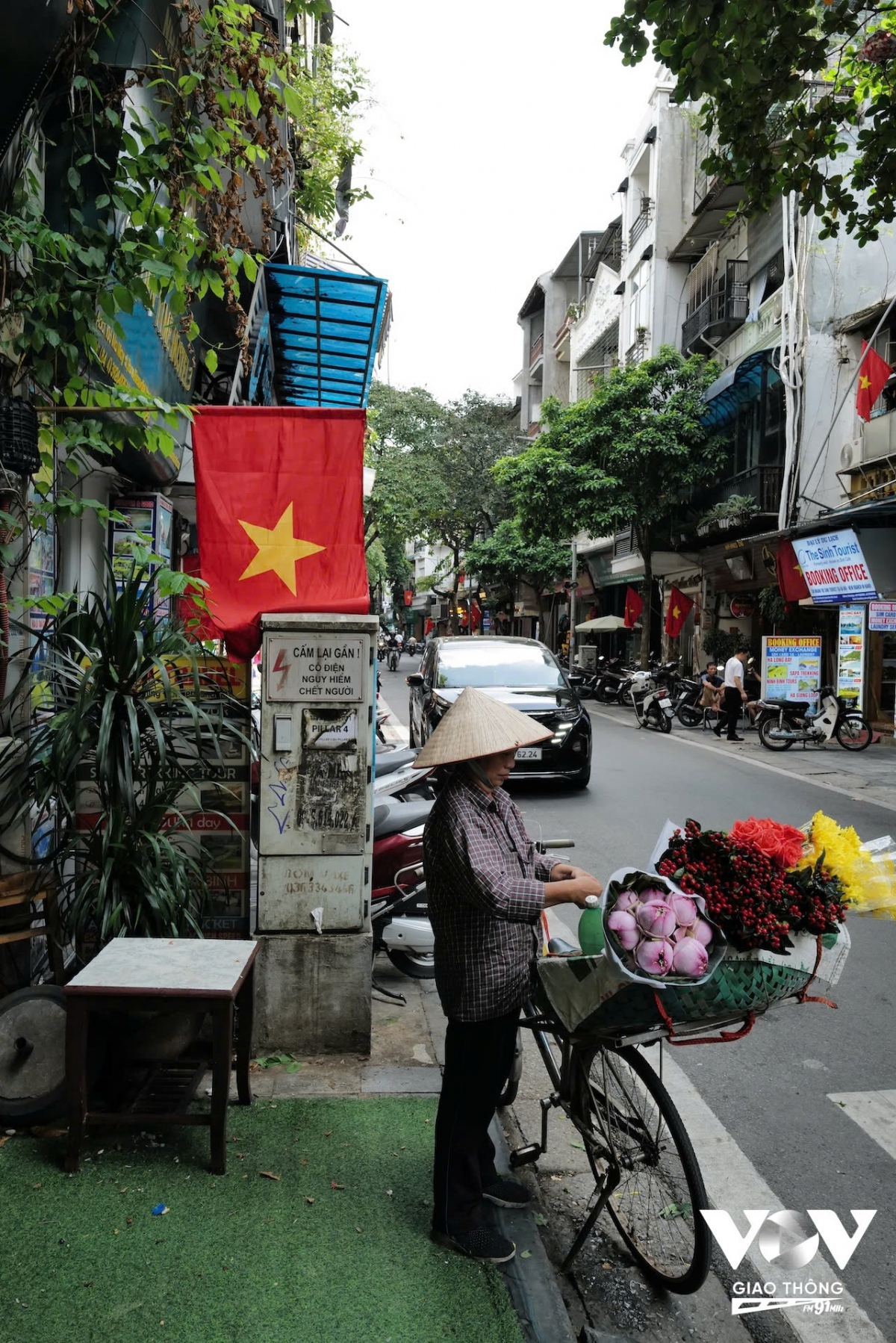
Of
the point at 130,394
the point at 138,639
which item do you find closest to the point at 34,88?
the point at 130,394

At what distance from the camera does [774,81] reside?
7012 mm

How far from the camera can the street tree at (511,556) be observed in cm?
3778

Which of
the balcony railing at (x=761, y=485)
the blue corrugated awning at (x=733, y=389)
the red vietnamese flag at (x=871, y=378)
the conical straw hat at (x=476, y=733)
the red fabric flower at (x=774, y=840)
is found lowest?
the red fabric flower at (x=774, y=840)

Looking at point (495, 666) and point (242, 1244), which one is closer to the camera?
point (242, 1244)

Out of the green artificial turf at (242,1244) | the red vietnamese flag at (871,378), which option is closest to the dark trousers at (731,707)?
the red vietnamese flag at (871,378)

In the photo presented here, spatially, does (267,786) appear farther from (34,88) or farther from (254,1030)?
(34,88)

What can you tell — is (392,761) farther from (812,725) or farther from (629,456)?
(629,456)

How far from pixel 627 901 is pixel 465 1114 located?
918mm

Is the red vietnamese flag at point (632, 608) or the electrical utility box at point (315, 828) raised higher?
the red vietnamese flag at point (632, 608)

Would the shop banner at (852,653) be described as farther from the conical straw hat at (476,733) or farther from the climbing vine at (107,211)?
the conical straw hat at (476,733)

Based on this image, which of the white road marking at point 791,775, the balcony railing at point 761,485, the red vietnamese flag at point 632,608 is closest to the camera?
the white road marking at point 791,775

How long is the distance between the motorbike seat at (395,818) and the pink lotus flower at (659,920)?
2.84m

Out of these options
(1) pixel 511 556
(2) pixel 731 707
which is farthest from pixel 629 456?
(1) pixel 511 556

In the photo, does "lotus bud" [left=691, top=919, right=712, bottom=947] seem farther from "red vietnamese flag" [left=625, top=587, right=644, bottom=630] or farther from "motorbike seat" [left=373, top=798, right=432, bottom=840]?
"red vietnamese flag" [left=625, top=587, right=644, bottom=630]
